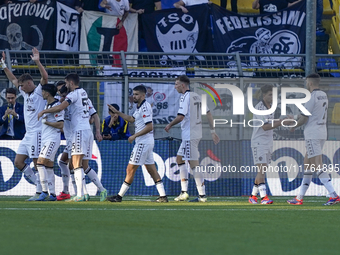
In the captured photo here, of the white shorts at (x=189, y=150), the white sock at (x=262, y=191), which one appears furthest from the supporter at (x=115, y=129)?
the white sock at (x=262, y=191)

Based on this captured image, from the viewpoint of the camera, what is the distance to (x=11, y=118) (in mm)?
13273

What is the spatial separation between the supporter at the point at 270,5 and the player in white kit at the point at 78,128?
27.3ft

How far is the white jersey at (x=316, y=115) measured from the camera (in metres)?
10.5

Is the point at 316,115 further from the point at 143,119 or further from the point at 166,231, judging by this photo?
the point at 166,231

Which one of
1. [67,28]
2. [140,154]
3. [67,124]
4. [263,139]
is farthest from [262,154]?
[67,28]

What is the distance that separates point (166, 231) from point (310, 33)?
809cm

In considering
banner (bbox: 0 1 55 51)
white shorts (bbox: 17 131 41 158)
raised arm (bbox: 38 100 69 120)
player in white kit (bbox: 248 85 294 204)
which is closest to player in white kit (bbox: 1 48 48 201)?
white shorts (bbox: 17 131 41 158)

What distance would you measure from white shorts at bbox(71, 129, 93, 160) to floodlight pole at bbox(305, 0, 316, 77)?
509 centimetres

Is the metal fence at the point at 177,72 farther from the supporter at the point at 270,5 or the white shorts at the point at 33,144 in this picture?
the supporter at the point at 270,5

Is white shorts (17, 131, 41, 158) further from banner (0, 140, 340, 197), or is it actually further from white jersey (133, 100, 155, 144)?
banner (0, 140, 340, 197)

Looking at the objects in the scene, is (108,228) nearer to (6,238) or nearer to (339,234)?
(6,238)

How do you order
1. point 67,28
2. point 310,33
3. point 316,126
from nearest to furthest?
point 316,126 < point 310,33 < point 67,28

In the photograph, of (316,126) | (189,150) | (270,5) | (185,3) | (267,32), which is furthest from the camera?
(270,5)

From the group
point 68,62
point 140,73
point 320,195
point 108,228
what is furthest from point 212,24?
point 108,228
